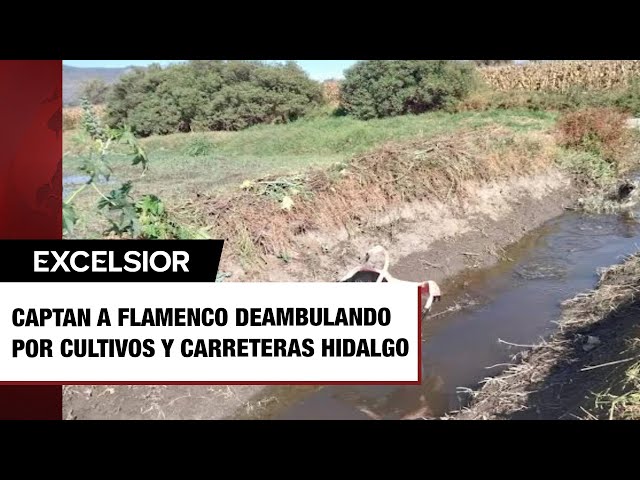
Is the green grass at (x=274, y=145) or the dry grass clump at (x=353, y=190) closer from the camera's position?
the dry grass clump at (x=353, y=190)

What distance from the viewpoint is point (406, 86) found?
59.1 ft

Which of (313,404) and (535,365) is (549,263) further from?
(313,404)

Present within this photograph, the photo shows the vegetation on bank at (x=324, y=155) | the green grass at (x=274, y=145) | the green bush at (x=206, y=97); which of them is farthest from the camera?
the green bush at (x=206, y=97)

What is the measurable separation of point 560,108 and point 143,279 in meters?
16.4

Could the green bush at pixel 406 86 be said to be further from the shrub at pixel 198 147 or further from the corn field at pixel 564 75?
the shrub at pixel 198 147

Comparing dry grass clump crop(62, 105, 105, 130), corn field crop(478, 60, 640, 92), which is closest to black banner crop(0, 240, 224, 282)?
dry grass clump crop(62, 105, 105, 130)

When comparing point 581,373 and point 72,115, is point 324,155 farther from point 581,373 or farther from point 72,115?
point 72,115

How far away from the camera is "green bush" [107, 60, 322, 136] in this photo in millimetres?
19312

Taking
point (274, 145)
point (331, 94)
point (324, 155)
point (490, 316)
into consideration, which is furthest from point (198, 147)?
point (490, 316)

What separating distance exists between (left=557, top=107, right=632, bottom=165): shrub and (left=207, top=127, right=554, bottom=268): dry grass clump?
2.88 metres

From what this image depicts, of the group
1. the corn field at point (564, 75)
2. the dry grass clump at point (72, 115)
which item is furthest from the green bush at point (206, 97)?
the corn field at point (564, 75)

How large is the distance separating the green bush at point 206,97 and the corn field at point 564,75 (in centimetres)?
854

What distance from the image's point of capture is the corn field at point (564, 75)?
20.2 m

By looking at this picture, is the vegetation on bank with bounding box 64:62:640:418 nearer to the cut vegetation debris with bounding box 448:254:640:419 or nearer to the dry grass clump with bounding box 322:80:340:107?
the cut vegetation debris with bounding box 448:254:640:419
